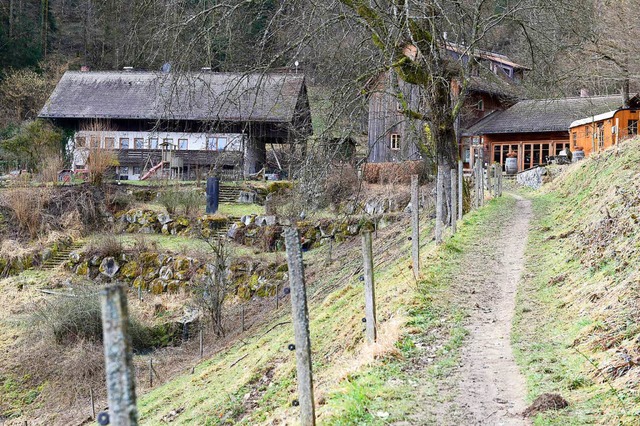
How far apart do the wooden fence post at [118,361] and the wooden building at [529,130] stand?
3903cm

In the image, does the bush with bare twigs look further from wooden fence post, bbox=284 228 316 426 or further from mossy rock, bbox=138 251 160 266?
wooden fence post, bbox=284 228 316 426

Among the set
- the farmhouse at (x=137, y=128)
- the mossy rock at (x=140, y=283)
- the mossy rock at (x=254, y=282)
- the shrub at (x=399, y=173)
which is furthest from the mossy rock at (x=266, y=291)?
the farmhouse at (x=137, y=128)

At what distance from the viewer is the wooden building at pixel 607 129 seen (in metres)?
27.7

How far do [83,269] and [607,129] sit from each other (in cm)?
2099

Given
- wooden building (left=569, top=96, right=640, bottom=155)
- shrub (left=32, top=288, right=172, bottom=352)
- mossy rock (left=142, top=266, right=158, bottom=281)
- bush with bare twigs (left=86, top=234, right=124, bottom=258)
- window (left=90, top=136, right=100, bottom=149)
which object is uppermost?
window (left=90, top=136, right=100, bottom=149)

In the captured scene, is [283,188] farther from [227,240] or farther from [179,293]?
[179,293]

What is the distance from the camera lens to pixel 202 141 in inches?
1738

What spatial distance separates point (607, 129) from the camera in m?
29.0

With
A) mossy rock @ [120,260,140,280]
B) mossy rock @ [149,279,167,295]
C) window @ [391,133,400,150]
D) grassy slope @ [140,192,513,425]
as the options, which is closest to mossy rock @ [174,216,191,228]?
mossy rock @ [120,260,140,280]

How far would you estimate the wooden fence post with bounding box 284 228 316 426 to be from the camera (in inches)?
240

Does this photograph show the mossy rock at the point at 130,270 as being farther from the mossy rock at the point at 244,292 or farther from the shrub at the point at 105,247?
the mossy rock at the point at 244,292

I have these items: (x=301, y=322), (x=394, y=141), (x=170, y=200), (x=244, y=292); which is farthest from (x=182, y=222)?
(x=301, y=322)

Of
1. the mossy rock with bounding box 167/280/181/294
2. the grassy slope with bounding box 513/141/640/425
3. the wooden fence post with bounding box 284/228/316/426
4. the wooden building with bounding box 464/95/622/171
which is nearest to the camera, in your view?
the wooden fence post with bounding box 284/228/316/426

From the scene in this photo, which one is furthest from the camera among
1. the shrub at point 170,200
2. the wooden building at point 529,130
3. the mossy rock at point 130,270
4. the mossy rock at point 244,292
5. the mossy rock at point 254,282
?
the wooden building at point 529,130
